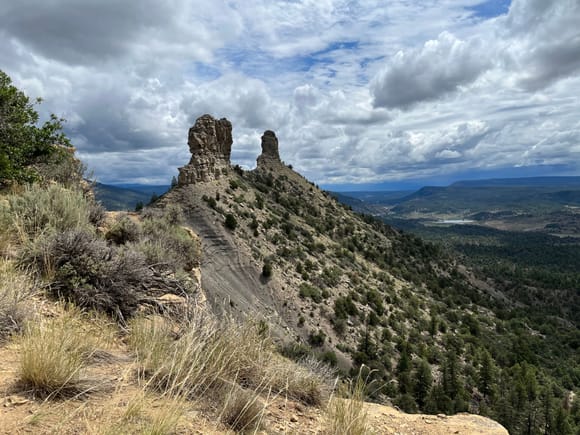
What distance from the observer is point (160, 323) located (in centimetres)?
466

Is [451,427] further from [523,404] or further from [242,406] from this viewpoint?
[523,404]

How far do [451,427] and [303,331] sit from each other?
2812 cm

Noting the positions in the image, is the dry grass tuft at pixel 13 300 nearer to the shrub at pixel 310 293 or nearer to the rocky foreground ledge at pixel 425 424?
the rocky foreground ledge at pixel 425 424

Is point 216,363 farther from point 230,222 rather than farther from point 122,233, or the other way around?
point 230,222

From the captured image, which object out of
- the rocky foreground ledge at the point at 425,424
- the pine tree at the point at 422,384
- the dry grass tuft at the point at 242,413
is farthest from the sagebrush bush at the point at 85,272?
the pine tree at the point at 422,384

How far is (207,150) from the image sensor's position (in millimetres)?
43031

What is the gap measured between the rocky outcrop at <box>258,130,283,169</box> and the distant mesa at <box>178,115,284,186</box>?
23.8m

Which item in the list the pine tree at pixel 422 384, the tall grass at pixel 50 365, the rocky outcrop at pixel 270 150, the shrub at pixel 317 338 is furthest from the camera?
the rocky outcrop at pixel 270 150

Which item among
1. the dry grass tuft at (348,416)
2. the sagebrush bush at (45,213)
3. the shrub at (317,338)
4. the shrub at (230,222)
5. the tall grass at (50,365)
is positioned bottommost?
the shrub at (317,338)

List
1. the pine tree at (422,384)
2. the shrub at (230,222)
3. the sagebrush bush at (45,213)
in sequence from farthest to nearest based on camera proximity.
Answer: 1. the shrub at (230,222)
2. the pine tree at (422,384)
3. the sagebrush bush at (45,213)

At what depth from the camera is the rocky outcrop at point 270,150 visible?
71.9 m

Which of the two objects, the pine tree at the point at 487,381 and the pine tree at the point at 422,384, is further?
the pine tree at the point at 487,381

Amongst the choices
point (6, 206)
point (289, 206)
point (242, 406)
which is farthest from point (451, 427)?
point (289, 206)

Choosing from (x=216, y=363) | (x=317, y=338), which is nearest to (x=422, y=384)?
(x=317, y=338)
